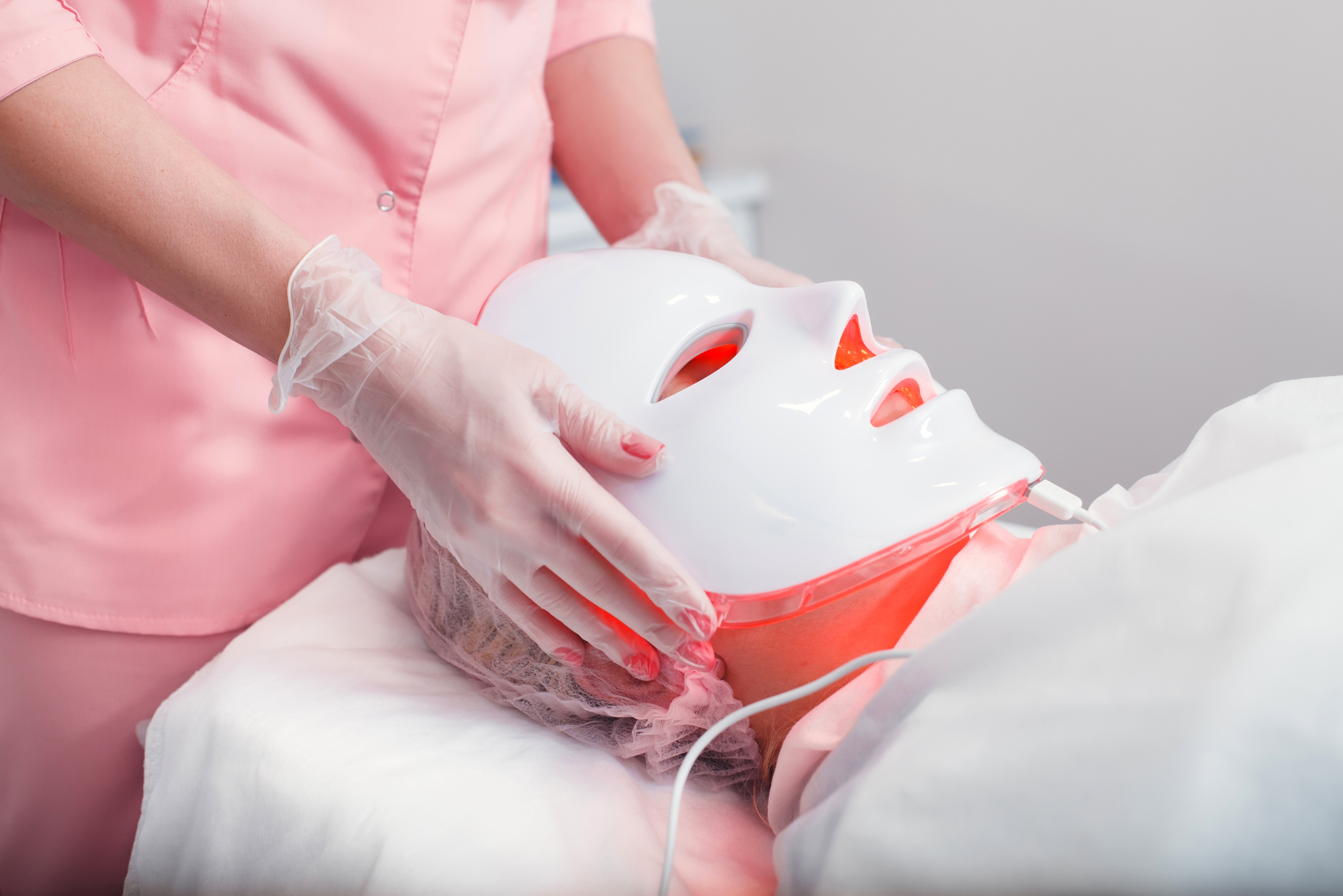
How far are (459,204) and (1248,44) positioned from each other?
45.6 inches

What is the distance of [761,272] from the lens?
90cm

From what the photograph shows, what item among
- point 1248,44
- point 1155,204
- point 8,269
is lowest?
point 8,269

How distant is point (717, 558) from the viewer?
63 cm

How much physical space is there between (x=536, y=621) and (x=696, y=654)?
0.44ft

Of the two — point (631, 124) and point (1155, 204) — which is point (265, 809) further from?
point (1155, 204)

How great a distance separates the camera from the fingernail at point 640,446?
0.63 meters

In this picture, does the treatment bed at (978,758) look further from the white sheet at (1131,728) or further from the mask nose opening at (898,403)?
the mask nose opening at (898,403)

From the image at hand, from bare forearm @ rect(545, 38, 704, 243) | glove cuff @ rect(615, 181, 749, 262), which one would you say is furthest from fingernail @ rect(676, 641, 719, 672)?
bare forearm @ rect(545, 38, 704, 243)

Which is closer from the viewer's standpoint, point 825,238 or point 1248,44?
point 1248,44

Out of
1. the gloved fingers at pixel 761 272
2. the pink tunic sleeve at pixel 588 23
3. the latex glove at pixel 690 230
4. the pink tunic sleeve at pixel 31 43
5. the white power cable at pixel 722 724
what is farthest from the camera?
the pink tunic sleeve at pixel 588 23

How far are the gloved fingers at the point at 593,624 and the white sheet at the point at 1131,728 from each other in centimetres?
18

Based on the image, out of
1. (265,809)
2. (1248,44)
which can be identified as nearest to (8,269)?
(265,809)

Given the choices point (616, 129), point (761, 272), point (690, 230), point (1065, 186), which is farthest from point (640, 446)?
point (1065, 186)

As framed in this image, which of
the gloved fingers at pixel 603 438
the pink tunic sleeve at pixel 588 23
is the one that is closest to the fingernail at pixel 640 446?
the gloved fingers at pixel 603 438
